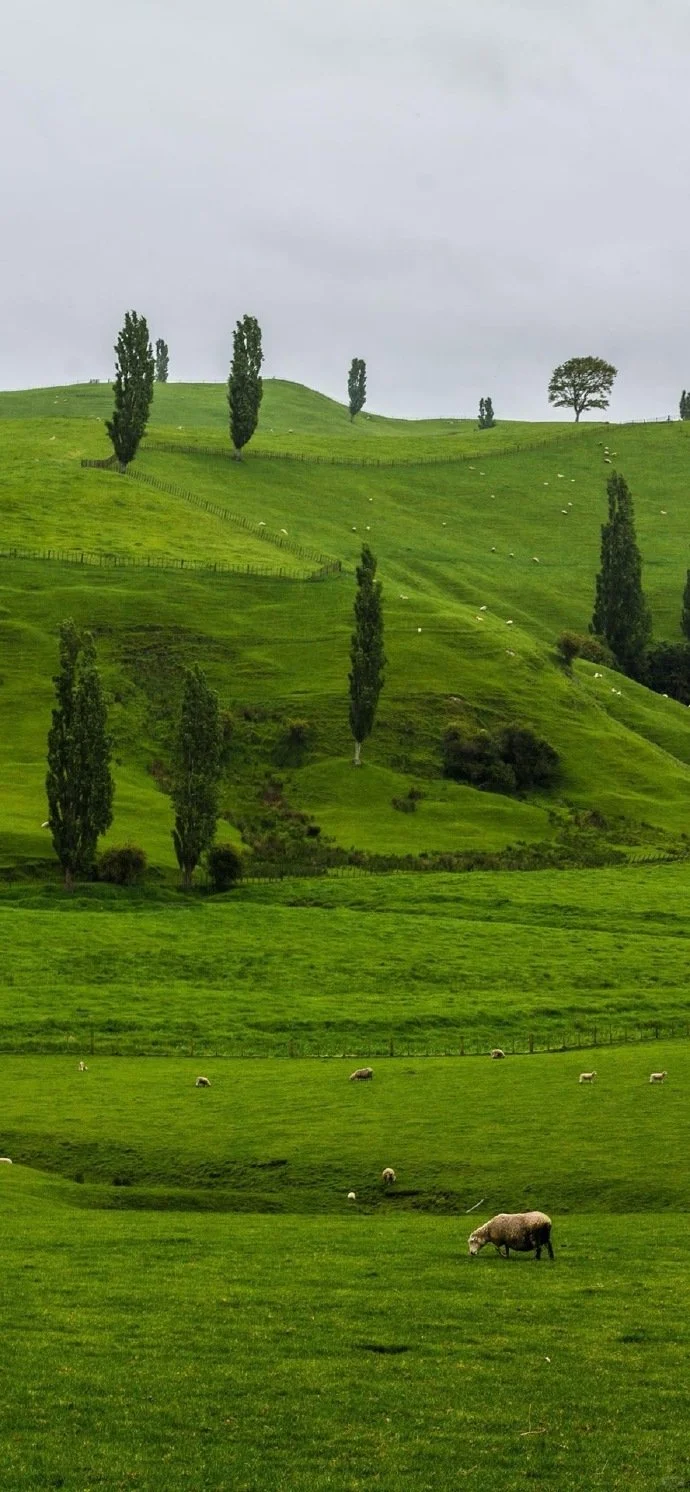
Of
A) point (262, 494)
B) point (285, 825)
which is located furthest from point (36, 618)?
point (262, 494)

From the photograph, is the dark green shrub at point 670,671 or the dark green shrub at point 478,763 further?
the dark green shrub at point 670,671

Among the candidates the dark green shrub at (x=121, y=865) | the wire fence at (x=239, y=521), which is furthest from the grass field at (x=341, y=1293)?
the wire fence at (x=239, y=521)

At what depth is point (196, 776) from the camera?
88.6m

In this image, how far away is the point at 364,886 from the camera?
88.4 metres

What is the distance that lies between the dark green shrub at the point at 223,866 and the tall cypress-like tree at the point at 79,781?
6596 mm

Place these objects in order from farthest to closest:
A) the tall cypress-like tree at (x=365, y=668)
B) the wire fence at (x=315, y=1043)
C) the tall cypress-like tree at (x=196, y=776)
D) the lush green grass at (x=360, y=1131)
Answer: the tall cypress-like tree at (x=365, y=668), the tall cypress-like tree at (x=196, y=776), the wire fence at (x=315, y=1043), the lush green grass at (x=360, y=1131)

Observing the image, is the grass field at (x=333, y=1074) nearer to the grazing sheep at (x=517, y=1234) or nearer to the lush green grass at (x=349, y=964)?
the lush green grass at (x=349, y=964)

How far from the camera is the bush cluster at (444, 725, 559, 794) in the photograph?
116812 mm

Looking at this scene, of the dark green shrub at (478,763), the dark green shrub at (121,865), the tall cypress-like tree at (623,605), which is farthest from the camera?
the tall cypress-like tree at (623,605)

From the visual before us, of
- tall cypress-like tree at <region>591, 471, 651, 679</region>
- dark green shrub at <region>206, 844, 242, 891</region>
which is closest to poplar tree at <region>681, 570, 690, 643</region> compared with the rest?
tall cypress-like tree at <region>591, 471, 651, 679</region>

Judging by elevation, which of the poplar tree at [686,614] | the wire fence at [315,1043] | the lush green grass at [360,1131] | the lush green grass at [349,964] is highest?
the poplar tree at [686,614]

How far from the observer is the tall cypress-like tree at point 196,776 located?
3460 inches

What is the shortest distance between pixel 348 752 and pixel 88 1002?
54.4 meters

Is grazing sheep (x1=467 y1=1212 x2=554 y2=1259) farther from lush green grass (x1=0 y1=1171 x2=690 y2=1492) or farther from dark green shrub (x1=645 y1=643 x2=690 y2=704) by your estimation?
dark green shrub (x1=645 y1=643 x2=690 y2=704)
